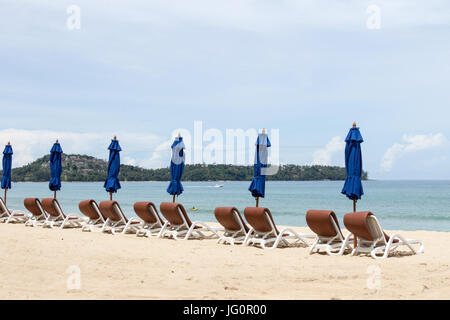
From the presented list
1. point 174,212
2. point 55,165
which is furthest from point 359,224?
point 55,165

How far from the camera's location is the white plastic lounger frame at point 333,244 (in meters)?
8.00

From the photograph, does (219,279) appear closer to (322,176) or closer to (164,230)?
(164,230)

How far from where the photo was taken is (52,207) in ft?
42.0

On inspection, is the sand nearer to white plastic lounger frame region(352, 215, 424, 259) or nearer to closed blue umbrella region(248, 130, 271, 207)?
white plastic lounger frame region(352, 215, 424, 259)

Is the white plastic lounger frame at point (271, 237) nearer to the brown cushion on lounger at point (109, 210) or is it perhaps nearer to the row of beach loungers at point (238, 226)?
the row of beach loungers at point (238, 226)

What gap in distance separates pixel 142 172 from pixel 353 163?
270 ft

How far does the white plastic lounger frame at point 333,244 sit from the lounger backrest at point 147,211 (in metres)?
3.81

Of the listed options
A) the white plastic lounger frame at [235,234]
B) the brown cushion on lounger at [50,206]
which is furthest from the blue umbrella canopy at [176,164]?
the brown cushion on lounger at [50,206]

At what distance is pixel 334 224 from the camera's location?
8141 mm

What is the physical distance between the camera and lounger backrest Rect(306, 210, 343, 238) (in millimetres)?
8047

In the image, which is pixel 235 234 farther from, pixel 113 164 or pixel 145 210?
pixel 113 164
